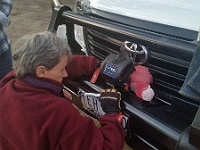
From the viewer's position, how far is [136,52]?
83.0 inches

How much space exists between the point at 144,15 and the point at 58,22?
830mm

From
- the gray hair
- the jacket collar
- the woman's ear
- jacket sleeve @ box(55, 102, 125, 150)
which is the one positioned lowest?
jacket sleeve @ box(55, 102, 125, 150)

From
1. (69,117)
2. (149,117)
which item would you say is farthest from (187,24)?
(69,117)

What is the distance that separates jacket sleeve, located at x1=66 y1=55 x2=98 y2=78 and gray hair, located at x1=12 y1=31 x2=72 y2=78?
0.59m

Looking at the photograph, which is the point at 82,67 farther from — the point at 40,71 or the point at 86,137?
the point at 86,137

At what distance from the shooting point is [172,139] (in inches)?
65.1

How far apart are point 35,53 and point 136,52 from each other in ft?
2.36

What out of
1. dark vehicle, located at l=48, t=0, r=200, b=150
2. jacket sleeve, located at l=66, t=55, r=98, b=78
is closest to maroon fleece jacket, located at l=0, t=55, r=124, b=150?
dark vehicle, located at l=48, t=0, r=200, b=150

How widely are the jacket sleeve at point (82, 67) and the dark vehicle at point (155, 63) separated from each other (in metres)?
0.07

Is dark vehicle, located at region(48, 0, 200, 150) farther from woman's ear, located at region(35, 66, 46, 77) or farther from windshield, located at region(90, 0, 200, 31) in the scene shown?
woman's ear, located at region(35, 66, 46, 77)

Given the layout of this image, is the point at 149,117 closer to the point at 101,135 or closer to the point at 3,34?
the point at 101,135

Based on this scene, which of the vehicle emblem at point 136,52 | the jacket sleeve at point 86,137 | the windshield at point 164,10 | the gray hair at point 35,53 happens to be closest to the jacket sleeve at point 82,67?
the vehicle emblem at point 136,52

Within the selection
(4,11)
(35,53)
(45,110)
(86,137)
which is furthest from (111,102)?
(4,11)

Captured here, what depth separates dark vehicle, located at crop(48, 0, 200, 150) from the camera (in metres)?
1.72
